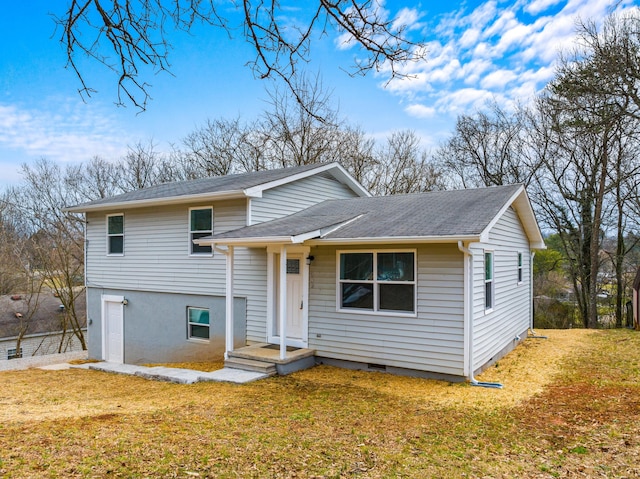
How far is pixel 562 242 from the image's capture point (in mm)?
22891

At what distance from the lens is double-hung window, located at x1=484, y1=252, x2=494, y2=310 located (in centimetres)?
944

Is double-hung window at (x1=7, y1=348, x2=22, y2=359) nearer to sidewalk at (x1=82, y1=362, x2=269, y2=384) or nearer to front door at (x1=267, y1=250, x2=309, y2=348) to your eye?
sidewalk at (x1=82, y1=362, x2=269, y2=384)

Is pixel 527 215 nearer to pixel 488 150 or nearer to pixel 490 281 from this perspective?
pixel 490 281

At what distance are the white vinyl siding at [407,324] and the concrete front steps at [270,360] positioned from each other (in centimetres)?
37

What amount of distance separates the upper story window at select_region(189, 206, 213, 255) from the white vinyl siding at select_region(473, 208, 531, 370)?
6.50 meters

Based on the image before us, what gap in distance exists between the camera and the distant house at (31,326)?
21203 mm

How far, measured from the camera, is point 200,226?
1152cm

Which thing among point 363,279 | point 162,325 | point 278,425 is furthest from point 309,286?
point 162,325

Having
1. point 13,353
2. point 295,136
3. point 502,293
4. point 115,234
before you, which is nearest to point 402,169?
point 295,136

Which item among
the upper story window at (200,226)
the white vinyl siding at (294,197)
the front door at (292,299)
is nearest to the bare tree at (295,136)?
the white vinyl siding at (294,197)

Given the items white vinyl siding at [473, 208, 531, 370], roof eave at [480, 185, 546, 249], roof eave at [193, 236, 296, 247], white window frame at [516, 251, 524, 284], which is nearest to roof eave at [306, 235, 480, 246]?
roof eave at [193, 236, 296, 247]

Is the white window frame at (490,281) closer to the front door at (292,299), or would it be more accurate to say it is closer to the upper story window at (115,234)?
the front door at (292,299)

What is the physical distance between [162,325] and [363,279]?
6538mm

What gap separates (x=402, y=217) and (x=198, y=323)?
243 inches
